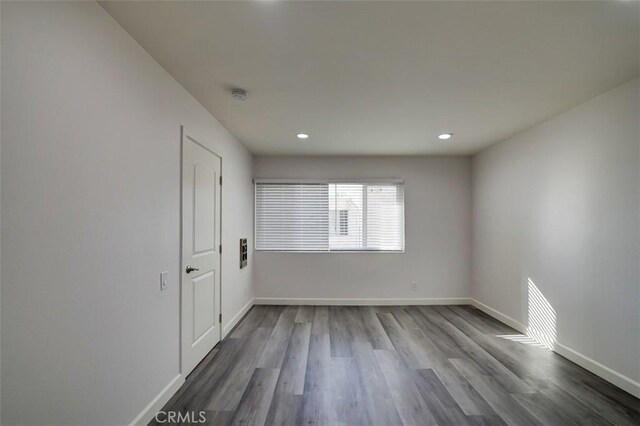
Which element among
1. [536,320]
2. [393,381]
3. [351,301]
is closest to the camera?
[393,381]

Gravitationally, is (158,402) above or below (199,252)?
below

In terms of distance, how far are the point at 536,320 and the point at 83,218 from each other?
166 inches

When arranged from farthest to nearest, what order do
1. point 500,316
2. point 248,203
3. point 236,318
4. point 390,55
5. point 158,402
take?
point 248,203 → point 500,316 → point 236,318 → point 158,402 → point 390,55

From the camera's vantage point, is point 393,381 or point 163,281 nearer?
point 163,281

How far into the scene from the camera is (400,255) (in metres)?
4.46

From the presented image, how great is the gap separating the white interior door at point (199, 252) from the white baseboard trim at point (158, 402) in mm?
146

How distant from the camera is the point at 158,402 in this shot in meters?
1.91

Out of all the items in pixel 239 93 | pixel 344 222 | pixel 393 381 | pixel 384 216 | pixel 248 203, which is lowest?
pixel 393 381

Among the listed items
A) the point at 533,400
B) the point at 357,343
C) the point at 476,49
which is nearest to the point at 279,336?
the point at 357,343

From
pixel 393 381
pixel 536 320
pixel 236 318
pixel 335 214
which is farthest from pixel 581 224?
pixel 236 318

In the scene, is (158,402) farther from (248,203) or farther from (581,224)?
(581,224)

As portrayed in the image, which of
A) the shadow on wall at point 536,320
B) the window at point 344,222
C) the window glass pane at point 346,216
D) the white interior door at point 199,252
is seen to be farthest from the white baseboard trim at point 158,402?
the shadow on wall at point 536,320

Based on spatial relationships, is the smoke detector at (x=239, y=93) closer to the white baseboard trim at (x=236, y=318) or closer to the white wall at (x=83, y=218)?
the white wall at (x=83, y=218)

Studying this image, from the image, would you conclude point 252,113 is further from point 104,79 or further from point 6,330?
point 6,330
